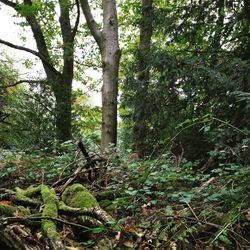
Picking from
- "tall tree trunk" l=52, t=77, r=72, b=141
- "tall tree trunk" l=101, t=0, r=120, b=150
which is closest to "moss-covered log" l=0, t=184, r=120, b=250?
"tall tree trunk" l=101, t=0, r=120, b=150

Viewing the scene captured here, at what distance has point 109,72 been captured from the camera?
770 centimetres

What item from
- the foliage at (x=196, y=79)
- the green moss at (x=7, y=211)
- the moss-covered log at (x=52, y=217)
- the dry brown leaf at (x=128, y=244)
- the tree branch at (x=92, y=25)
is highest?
the tree branch at (x=92, y=25)

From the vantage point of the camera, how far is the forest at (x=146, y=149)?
245 cm

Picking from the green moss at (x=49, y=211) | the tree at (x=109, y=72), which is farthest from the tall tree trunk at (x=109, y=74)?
the green moss at (x=49, y=211)

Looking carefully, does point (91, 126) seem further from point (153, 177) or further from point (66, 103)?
point (153, 177)

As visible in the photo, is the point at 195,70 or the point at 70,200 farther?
the point at 195,70

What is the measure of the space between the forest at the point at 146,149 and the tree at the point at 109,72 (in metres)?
0.03

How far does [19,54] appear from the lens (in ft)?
53.0

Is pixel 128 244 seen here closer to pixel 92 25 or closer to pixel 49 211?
pixel 49 211

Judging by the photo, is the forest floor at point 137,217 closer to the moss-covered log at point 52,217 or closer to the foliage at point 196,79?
the moss-covered log at point 52,217

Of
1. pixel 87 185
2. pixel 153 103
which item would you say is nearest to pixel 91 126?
pixel 153 103

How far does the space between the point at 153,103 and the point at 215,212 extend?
4.14 metres

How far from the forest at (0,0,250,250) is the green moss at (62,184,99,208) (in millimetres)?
13

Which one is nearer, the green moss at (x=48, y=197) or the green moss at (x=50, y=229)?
the green moss at (x=50, y=229)
